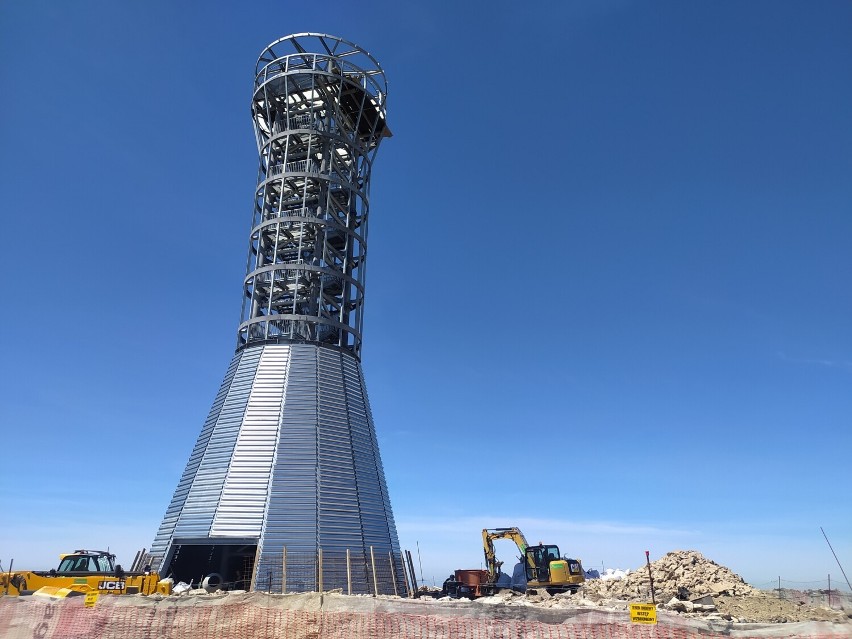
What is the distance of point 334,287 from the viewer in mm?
46000

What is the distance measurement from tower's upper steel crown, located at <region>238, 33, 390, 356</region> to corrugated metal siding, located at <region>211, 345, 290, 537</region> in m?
3.10

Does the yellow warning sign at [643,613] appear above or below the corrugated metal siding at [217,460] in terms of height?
below

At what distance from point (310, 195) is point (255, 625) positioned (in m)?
36.7

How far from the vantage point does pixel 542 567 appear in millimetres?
36219

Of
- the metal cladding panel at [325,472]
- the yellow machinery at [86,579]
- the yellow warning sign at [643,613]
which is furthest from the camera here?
the metal cladding panel at [325,472]

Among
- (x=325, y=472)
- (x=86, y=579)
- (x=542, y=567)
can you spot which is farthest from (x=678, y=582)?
(x=86, y=579)

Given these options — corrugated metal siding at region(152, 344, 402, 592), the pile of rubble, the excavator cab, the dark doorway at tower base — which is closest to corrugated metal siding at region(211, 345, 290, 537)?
corrugated metal siding at region(152, 344, 402, 592)

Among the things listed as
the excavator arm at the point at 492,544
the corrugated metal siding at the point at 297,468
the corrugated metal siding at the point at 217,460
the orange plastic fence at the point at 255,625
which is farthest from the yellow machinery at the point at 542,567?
the orange plastic fence at the point at 255,625

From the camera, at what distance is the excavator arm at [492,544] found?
3922 cm

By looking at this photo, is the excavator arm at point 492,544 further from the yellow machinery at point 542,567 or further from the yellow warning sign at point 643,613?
the yellow warning sign at point 643,613

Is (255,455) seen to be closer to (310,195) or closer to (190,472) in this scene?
(190,472)

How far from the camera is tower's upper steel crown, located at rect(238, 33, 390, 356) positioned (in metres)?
43.6

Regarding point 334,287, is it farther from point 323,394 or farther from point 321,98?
point 321,98

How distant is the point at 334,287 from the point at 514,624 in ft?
114
